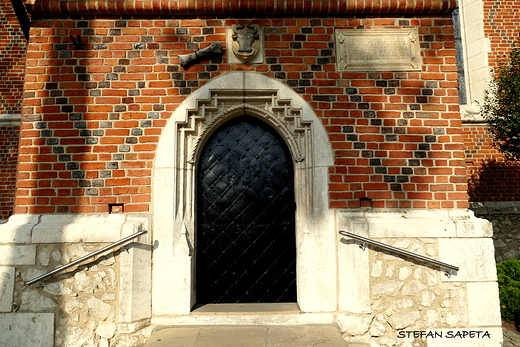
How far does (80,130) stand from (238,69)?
1.70 metres

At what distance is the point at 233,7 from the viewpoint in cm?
340

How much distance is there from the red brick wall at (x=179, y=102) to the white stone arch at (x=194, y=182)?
0.39 feet

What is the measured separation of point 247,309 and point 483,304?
7.23 feet

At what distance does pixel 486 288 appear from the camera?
10.1ft

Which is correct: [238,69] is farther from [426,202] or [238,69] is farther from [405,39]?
[426,202]

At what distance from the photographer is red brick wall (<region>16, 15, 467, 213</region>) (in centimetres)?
324

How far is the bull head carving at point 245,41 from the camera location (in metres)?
3.38

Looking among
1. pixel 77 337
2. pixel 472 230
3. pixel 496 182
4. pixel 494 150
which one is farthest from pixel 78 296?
pixel 494 150

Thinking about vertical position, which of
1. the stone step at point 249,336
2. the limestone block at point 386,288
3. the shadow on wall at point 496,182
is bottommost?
the stone step at point 249,336

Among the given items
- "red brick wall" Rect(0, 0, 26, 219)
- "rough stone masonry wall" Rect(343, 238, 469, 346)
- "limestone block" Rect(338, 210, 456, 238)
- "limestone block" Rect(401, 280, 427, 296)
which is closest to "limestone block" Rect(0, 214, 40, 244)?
"limestone block" Rect(338, 210, 456, 238)

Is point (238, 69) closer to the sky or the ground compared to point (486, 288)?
closer to the sky

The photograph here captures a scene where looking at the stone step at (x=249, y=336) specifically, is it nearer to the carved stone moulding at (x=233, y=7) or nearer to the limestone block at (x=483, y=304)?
the limestone block at (x=483, y=304)

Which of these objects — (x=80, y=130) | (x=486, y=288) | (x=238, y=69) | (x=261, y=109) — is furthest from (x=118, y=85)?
(x=486, y=288)

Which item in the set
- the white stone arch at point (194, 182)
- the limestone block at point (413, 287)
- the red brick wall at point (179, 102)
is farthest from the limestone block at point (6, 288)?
the limestone block at point (413, 287)
